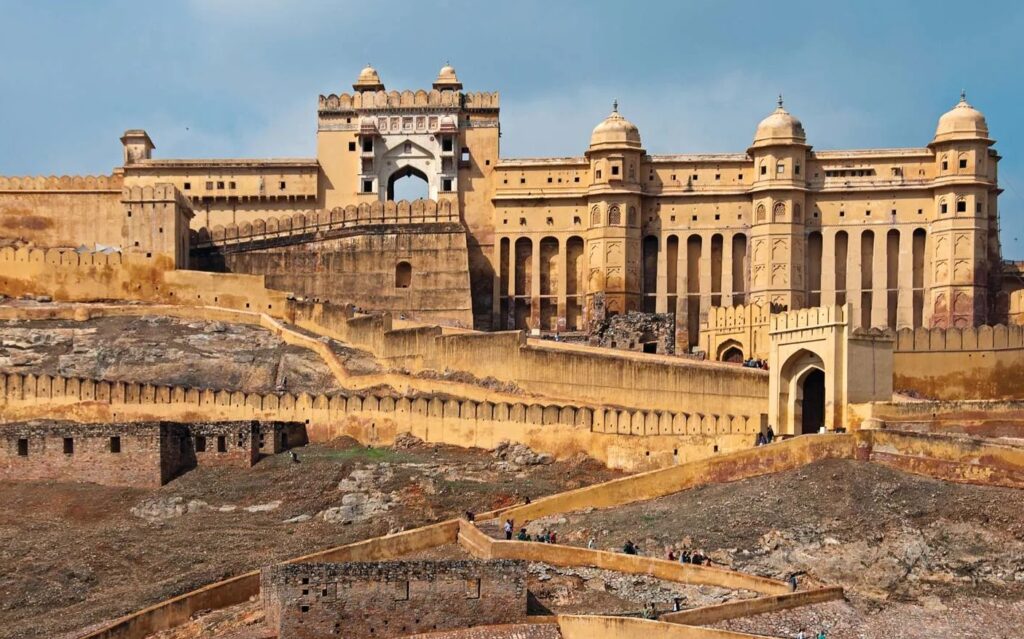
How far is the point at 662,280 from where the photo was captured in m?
60.5

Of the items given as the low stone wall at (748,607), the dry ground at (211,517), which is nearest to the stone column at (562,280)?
the dry ground at (211,517)

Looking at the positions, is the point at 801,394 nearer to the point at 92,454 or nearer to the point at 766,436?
the point at 766,436

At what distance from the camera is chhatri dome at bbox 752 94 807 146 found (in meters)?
59.4

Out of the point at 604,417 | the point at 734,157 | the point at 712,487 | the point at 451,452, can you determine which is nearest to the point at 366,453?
the point at 451,452

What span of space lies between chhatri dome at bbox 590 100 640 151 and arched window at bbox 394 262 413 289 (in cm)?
743

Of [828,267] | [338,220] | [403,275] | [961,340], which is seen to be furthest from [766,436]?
[338,220]

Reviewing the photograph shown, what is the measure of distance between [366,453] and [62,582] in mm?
9803

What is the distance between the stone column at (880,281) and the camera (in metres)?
59.2

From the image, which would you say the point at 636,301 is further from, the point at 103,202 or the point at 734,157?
the point at 103,202

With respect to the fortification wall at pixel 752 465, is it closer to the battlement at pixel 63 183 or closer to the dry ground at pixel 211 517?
the dry ground at pixel 211 517

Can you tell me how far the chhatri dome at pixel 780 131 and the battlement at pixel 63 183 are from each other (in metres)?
22.4

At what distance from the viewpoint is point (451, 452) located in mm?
43625

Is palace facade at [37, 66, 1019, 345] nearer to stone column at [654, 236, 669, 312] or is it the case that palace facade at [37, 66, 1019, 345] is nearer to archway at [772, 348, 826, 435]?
stone column at [654, 236, 669, 312]

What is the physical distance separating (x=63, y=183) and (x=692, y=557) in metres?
36.0
